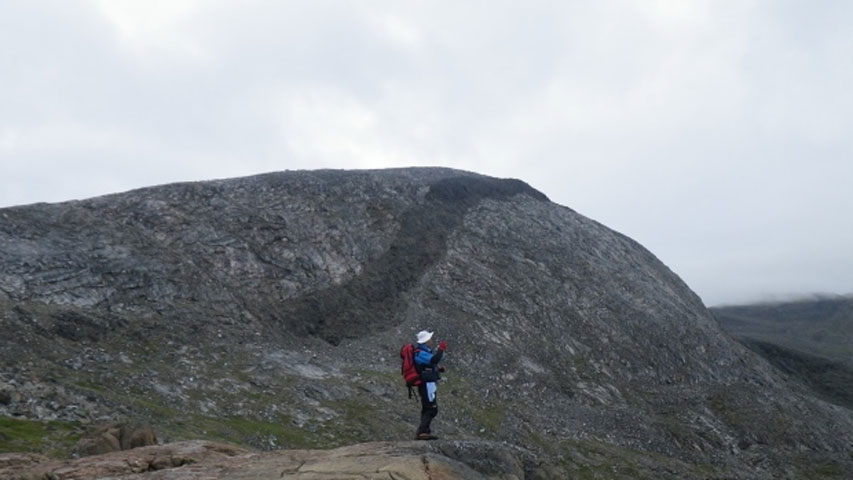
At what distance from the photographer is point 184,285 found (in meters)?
40.2

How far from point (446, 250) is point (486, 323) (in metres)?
8.97

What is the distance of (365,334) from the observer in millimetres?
43938

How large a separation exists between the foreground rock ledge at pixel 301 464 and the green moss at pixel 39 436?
4344 millimetres

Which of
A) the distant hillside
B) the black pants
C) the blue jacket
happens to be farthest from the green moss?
the distant hillside

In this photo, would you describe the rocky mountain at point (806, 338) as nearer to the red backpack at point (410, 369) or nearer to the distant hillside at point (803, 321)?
the distant hillside at point (803, 321)

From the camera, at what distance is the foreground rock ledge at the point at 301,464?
41.4ft

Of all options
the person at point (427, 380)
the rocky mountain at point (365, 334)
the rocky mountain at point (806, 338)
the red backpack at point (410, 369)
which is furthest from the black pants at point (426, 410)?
the rocky mountain at point (806, 338)

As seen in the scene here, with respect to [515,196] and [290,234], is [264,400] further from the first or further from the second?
[515,196]

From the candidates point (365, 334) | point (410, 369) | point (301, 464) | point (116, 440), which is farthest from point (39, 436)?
point (365, 334)

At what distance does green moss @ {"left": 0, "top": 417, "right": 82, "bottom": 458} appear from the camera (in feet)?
66.5

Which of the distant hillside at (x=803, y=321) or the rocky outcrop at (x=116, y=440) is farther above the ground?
the distant hillside at (x=803, y=321)

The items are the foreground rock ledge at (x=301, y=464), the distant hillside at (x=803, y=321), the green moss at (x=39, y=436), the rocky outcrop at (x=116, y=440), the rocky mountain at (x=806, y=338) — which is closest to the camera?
the foreground rock ledge at (x=301, y=464)

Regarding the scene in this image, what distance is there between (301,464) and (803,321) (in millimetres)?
178902

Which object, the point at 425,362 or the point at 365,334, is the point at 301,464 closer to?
the point at 425,362
